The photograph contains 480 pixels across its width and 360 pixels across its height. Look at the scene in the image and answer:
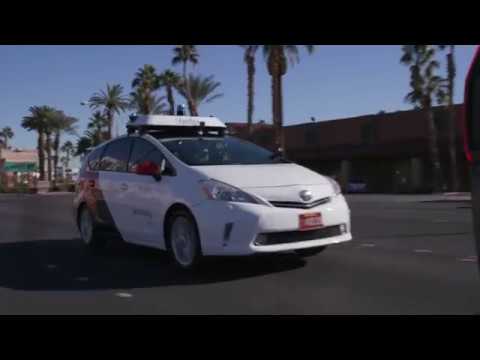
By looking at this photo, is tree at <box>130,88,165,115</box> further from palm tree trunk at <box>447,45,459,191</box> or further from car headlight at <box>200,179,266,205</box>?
car headlight at <box>200,179,266,205</box>

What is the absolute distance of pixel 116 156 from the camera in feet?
27.4

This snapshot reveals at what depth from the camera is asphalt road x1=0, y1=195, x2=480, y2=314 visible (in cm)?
530

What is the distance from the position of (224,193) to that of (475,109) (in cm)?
354

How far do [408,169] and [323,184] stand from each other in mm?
37102

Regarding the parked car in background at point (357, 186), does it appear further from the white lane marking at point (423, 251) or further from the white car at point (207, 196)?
the white car at point (207, 196)

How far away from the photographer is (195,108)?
137 feet

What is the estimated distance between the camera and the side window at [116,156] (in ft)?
26.6

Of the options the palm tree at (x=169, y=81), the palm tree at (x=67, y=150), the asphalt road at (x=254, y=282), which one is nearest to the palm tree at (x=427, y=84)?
the palm tree at (x=169, y=81)

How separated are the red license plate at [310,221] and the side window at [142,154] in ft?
6.21

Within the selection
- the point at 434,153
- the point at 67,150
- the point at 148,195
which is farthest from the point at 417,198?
the point at 67,150

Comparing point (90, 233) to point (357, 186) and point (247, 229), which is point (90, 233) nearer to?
point (247, 229)
